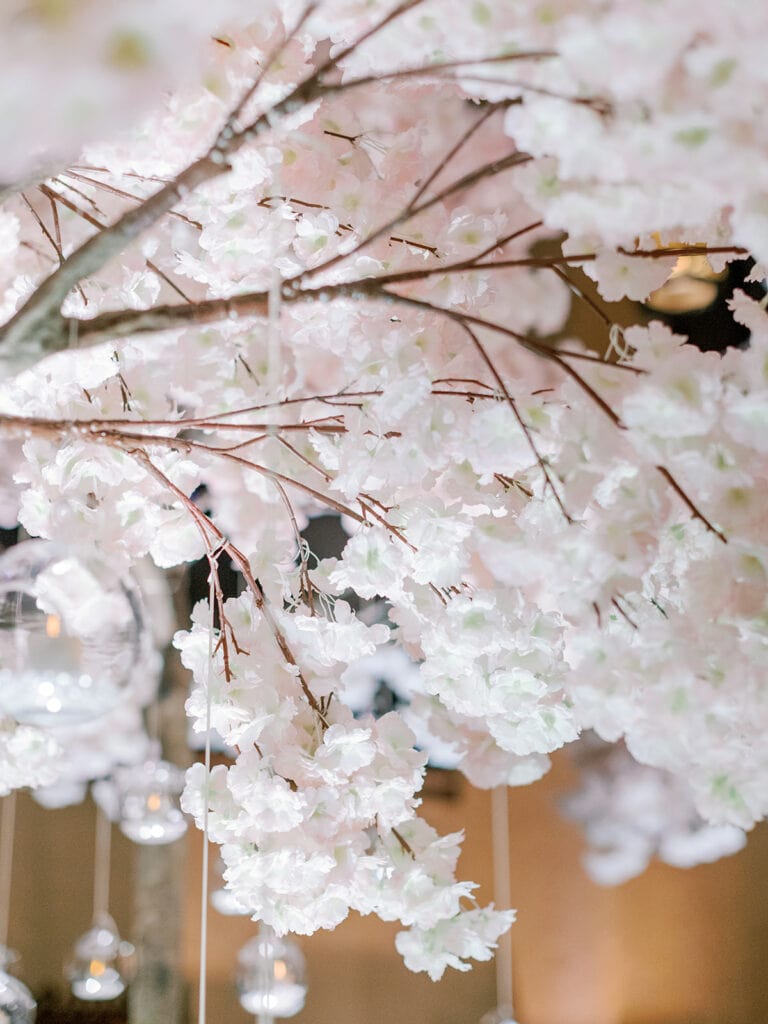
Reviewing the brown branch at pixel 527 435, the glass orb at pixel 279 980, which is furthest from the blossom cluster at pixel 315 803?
the glass orb at pixel 279 980

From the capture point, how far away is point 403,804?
93 cm

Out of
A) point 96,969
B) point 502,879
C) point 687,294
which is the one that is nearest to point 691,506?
point 687,294

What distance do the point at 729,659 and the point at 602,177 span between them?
1.05ft

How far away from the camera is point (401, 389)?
2.42ft

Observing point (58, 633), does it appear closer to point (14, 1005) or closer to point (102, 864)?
point (14, 1005)

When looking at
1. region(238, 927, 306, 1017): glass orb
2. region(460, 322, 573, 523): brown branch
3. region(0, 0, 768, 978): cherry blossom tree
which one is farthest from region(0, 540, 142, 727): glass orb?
region(238, 927, 306, 1017): glass orb

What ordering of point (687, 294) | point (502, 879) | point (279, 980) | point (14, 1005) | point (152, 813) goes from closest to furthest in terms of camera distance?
point (14, 1005)
point (279, 980)
point (152, 813)
point (687, 294)
point (502, 879)

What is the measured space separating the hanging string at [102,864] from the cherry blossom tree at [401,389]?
7.56 feet

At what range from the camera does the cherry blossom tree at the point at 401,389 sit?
1.74ft

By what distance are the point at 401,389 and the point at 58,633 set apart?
30cm

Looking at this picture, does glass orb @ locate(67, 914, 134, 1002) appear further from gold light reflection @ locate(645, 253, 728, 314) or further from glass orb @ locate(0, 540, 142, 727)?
gold light reflection @ locate(645, 253, 728, 314)

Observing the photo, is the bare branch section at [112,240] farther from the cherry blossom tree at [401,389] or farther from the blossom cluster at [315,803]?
the blossom cluster at [315,803]

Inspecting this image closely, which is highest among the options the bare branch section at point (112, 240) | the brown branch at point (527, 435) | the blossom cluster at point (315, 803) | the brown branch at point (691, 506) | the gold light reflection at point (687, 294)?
the gold light reflection at point (687, 294)

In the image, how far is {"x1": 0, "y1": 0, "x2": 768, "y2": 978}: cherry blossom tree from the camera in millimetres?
529
